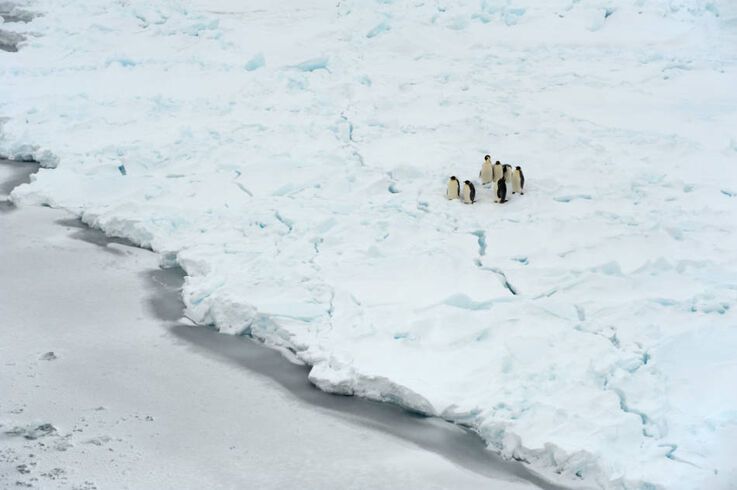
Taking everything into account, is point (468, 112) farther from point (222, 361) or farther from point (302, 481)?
point (302, 481)

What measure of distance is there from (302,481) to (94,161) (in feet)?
18.3

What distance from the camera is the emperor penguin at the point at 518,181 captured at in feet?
26.2

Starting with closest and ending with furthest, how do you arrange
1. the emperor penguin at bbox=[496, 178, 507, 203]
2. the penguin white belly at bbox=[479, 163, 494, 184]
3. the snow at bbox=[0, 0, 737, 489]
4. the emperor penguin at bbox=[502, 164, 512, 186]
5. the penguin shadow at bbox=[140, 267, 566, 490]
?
the penguin shadow at bbox=[140, 267, 566, 490] → the snow at bbox=[0, 0, 737, 489] → the emperor penguin at bbox=[496, 178, 507, 203] → the emperor penguin at bbox=[502, 164, 512, 186] → the penguin white belly at bbox=[479, 163, 494, 184]

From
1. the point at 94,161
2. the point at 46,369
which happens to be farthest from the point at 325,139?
the point at 46,369

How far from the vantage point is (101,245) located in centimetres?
800

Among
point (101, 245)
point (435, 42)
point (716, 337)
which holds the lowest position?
point (101, 245)

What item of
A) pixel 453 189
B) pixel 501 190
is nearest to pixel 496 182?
pixel 501 190

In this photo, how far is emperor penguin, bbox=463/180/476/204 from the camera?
7.95 meters

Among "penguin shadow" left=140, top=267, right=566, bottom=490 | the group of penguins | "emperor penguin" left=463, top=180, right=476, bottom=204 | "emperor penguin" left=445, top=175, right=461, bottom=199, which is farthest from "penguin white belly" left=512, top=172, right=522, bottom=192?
"penguin shadow" left=140, top=267, right=566, bottom=490

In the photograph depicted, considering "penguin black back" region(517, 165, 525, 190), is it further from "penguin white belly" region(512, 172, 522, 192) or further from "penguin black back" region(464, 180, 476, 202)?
"penguin black back" region(464, 180, 476, 202)

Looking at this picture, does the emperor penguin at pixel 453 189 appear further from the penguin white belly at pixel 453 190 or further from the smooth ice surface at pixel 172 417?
the smooth ice surface at pixel 172 417

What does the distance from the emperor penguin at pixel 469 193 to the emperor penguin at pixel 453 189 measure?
73 millimetres

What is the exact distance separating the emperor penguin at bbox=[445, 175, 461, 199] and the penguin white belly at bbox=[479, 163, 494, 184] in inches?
12.8

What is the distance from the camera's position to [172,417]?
545 cm
